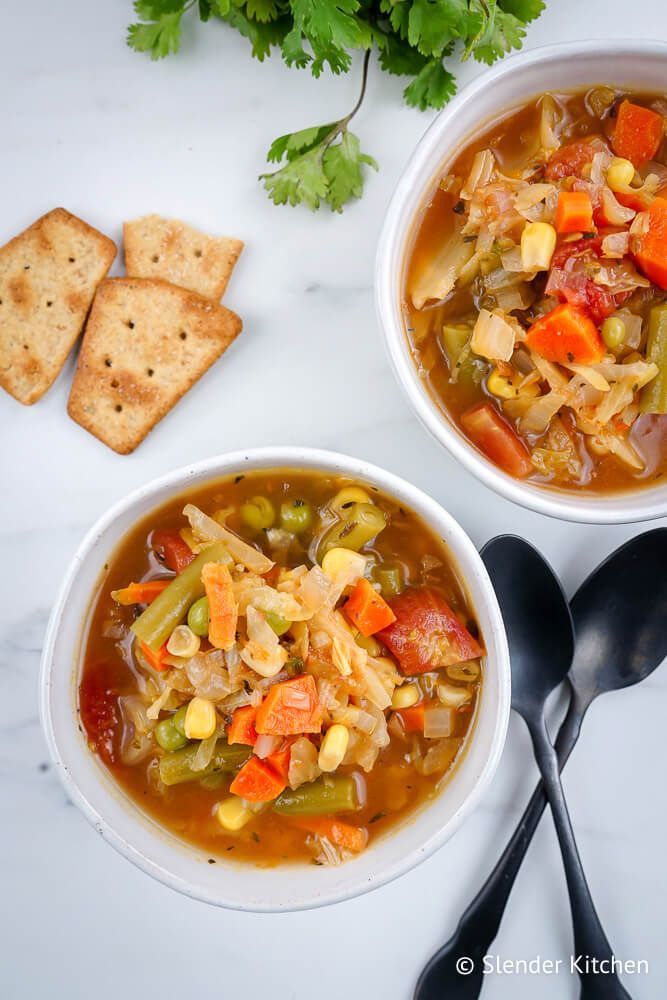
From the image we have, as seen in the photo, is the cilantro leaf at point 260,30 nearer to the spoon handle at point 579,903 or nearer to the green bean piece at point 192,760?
the green bean piece at point 192,760

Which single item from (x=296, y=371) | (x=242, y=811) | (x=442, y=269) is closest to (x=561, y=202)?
(x=442, y=269)

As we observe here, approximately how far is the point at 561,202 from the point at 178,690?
1.66 metres

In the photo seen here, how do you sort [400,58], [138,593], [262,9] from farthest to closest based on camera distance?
[400,58], [262,9], [138,593]

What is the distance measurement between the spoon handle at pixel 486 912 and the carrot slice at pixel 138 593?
1.42m

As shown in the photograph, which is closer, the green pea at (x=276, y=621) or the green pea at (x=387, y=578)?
the green pea at (x=276, y=621)

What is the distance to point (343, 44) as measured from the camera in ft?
7.64

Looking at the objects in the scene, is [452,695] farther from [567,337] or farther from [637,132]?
[637,132]

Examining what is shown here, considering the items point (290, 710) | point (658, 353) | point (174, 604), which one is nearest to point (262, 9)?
point (658, 353)

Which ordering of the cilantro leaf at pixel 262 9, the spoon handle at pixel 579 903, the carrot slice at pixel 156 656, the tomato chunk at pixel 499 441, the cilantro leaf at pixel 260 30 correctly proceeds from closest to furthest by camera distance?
the carrot slice at pixel 156 656 → the tomato chunk at pixel 499 441 → the cilantro leaf at pixel 262 9 → the cilantro leaf at pixel 260 30 → the spoon handle at pixel 579 903

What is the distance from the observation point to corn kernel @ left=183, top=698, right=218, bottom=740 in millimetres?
2252

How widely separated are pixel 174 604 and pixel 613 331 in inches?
54.3

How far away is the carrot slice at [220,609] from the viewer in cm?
221

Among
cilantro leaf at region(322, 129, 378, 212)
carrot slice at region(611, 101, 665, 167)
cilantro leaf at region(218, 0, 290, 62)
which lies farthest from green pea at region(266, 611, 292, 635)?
cilantro leaf at region(218, 0, 290, 62)

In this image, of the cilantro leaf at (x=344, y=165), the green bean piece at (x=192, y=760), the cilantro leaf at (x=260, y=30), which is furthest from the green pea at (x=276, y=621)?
the cilantro leaf at (x=260, y=30)
